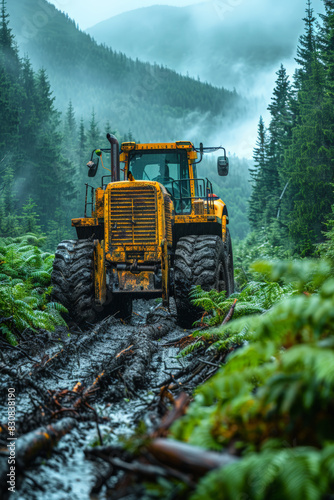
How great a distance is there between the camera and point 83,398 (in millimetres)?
3654

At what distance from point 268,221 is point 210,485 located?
38504mm

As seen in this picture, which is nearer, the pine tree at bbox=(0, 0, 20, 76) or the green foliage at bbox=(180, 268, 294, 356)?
the green foliage at bbox=(180, 268, 294, 356)

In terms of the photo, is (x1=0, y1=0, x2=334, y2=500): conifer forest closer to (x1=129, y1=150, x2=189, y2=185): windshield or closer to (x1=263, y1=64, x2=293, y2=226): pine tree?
(x1=129, y1=150, x2=189, y2=185): windshield

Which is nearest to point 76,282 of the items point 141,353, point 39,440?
point 141,353

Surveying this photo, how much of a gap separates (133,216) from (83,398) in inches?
190

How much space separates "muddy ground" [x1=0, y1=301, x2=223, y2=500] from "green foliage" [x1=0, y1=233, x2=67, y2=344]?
207 millimetres

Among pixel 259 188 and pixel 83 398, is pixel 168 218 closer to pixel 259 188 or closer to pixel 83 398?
pixel 83 398

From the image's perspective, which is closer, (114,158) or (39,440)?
(39,440)

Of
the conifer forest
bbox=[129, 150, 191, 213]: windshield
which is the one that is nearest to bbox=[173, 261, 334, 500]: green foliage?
the conifer forest

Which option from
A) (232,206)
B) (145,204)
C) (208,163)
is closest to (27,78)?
(145,204)

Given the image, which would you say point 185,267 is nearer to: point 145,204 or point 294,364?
point 145,204

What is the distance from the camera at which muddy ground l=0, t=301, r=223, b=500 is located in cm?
231

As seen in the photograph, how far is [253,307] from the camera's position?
562cm

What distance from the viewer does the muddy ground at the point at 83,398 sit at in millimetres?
2309
